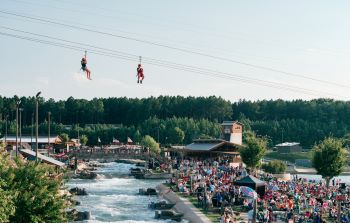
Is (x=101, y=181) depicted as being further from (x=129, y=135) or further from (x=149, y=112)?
(x=149, y=112)

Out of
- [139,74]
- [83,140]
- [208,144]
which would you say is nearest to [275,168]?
[208,144]

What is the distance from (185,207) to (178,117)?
133 meters

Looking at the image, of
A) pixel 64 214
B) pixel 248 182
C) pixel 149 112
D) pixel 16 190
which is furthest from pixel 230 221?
pixel 149 112

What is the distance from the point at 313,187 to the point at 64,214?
32.6m

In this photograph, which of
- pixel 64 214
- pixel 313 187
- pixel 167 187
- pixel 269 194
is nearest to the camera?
pixel 64 214

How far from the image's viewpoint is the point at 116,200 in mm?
50688

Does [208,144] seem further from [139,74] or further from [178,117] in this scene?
[178,117]

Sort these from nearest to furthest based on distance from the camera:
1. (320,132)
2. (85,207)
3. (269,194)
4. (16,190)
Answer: (16,190) → (269,194) → (85,207) → (320,132)

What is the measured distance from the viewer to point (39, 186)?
22.2m

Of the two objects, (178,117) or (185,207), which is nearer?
(185,207)

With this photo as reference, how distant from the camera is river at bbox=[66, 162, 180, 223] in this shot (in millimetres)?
40719

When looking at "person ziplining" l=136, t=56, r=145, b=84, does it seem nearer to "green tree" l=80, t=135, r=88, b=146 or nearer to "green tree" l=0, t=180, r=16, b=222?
"green tree" l=0, t=180, r=16, b=222

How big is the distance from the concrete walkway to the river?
5.79 feet

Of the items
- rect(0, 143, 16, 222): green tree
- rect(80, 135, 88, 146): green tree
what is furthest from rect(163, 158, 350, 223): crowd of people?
rect(80, 135, 88, 146): green tree
